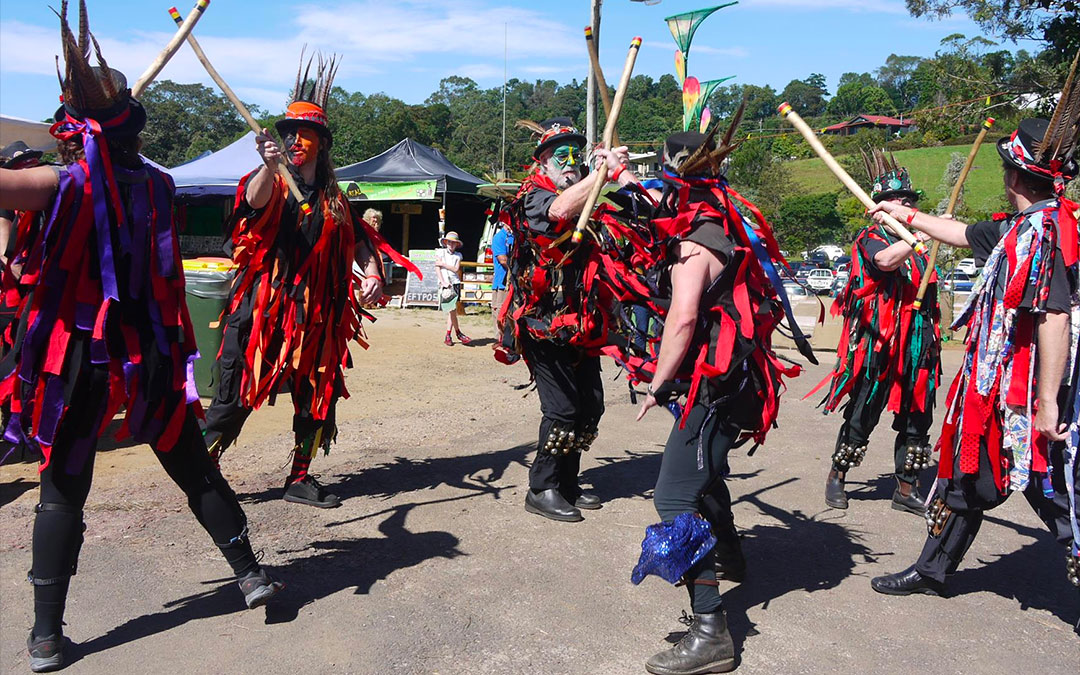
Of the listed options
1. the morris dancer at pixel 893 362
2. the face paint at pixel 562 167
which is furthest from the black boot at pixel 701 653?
the face paint at pixel 562 167

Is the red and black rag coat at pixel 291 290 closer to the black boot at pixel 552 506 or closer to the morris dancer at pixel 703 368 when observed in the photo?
the black boot at pixel 552 506

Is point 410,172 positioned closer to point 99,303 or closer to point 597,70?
point 597,70

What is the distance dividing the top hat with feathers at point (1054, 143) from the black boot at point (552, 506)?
8.85 ft

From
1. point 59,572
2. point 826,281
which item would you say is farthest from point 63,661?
point 826,281

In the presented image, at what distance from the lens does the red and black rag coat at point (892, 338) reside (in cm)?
507

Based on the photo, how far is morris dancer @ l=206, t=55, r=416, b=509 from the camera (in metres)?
4.55

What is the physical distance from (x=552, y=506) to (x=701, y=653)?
1709 mm

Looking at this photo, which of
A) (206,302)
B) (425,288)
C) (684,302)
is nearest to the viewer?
(684,302)

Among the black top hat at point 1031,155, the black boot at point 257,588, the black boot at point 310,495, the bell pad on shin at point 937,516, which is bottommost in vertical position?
the black boot at point 310,495

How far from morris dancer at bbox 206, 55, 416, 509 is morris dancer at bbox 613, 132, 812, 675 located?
1.84m

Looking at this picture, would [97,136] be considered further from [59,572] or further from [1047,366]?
[1047,366]

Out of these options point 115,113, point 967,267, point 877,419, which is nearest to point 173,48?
point 115,113

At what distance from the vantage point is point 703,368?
329cm

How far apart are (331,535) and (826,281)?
21.8 meters
